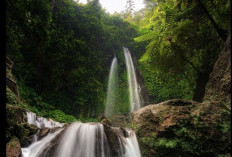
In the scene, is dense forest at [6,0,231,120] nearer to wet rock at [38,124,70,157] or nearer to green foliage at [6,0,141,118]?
green foliage at [6,0,141,118]

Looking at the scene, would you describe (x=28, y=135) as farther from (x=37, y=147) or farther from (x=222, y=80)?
(x=222, y=80)

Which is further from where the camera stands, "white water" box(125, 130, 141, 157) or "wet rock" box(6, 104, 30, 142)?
"white water" box(125, 130, 141, 157)

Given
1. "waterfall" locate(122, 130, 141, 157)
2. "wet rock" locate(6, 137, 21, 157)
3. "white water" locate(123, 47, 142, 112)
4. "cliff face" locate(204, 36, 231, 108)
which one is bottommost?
"waterfall" locate(122, 130, 141, 157)

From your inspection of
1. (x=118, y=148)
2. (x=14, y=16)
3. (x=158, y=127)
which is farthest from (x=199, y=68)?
(x=14, y=16)

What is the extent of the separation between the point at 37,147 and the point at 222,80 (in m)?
5.61

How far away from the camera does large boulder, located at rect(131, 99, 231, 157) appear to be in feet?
10.6

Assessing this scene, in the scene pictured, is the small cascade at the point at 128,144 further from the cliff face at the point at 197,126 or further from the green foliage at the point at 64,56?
the green foliage at the point at 64,56

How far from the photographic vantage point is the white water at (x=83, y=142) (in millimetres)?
4185

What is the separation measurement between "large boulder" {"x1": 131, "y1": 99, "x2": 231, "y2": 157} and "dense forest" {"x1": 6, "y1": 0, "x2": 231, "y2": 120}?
1828 mm

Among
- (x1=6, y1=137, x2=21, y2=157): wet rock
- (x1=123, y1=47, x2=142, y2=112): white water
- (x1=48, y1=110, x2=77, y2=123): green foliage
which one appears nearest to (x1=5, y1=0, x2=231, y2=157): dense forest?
(x1=6, y1=137, x2=21, y2=157): wet rock

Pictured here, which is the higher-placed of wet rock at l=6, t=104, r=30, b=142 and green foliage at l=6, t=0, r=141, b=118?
green foliage at l=6, t=0, r=141, b=118

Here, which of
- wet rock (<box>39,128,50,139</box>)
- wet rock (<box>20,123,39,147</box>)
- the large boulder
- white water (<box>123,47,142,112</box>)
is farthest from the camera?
white water (<box>123,47,142,112</box>)

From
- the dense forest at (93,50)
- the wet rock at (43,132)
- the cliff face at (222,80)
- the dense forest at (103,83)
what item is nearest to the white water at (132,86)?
the dense forest at (93,50)

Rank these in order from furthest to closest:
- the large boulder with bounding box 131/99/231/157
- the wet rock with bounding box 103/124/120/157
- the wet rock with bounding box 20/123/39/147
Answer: the wet rock with bounding box 103/124/120/157
the wet rock with bounding box 20/123/39/147
the large boulder with bounding box 131/99/231/157
